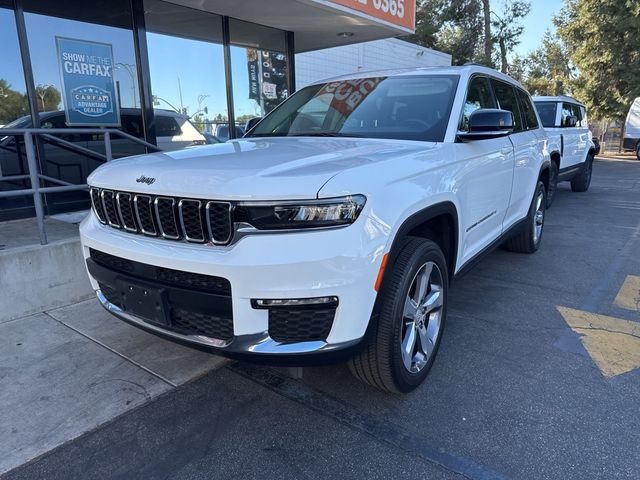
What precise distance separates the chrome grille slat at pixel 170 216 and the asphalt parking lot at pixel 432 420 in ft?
3.50

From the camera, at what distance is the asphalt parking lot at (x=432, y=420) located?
7.38 feet

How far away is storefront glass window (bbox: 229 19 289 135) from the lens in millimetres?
8398

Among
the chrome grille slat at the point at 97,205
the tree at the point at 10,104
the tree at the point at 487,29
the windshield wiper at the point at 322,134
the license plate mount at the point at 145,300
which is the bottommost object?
the license plate mount at the point at 145,300

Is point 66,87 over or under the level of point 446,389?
over

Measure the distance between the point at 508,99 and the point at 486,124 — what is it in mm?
1823

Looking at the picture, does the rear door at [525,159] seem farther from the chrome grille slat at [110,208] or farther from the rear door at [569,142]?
the rear door at [569,142]

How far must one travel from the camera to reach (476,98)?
3.74 metres

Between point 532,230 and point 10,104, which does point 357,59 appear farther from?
point 10,104

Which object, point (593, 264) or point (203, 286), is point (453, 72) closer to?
point (203, 286)

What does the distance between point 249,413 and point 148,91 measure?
18.9 ft

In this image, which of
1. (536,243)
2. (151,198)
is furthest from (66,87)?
(536,243)

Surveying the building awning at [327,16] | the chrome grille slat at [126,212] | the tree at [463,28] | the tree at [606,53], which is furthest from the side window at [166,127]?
the tree at [463,28]

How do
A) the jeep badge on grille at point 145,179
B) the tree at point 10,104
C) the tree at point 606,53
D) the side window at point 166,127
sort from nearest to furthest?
the jeep badge on grille at point 145,179 < the tree at point 10,104 < the side window at point 166,127 < the tree at point 606,53

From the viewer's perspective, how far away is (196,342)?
2301 mm
